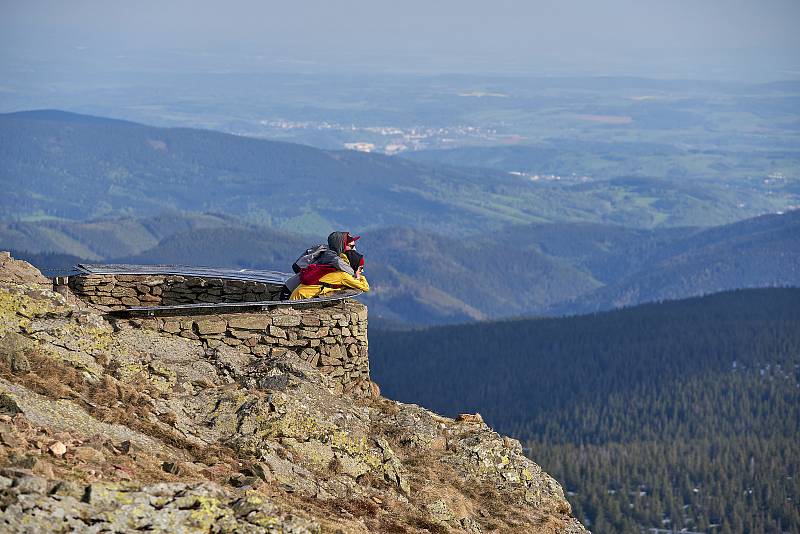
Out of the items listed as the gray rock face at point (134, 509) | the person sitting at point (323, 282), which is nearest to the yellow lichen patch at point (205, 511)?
the gray rock face at point (134, 509)

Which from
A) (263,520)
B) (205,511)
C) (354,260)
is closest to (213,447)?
(263,520)

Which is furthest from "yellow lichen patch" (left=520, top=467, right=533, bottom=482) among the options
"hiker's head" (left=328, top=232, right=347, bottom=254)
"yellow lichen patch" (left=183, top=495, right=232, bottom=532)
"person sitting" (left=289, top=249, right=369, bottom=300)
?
"yellow lichen patch" (left=183, top=495, right=232, bottom=532)

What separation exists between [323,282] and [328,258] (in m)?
0.59

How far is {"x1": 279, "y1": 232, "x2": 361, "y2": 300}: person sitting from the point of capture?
33.1 metres

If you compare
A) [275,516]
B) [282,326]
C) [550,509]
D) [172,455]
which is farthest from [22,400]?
[550,509]

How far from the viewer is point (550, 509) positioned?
96.4 feet

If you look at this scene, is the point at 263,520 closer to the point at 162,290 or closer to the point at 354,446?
the point at 354,446

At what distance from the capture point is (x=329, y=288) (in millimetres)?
32938

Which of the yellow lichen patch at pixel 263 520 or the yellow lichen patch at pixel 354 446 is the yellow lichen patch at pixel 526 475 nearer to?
the yellow lichen patch at pixel 354 446

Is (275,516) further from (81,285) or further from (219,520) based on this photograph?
(81,285)

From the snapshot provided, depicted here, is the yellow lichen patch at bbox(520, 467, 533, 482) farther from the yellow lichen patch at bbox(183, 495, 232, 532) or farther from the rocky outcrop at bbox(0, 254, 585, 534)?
the yellow lichen patch at bbox(183, 495, 232, 532)

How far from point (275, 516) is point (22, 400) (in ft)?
15.5

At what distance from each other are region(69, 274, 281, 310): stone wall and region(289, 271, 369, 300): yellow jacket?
75.3 inches

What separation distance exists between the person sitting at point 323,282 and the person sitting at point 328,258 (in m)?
0.10
